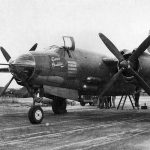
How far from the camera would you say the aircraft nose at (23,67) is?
12523mm

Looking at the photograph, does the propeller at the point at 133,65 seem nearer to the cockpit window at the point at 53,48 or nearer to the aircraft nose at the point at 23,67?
the cockpit window at the point at 53,48

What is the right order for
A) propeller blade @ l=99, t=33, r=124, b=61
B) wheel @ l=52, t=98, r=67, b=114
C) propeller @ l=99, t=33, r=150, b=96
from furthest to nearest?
wheel @ l=52, t=98, r=67, b=114 → propeller blade @ l=99, t=33, r=124, b=61 → propeller @ l=99, t=33, r=150, b=96

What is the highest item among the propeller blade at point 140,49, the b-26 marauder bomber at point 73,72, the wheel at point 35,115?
the propeller blade at point 140,49

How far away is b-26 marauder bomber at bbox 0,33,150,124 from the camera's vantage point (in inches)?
504

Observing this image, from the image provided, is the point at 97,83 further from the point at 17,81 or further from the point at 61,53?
the point at 17,81

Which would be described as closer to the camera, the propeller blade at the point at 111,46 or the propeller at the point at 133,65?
the propeller at the point at 133,65

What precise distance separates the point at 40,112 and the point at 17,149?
206 inches

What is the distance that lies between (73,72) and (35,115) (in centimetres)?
352

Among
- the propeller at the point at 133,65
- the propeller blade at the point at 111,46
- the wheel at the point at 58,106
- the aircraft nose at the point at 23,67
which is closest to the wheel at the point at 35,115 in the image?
the aircraft nose at the point at 23,67

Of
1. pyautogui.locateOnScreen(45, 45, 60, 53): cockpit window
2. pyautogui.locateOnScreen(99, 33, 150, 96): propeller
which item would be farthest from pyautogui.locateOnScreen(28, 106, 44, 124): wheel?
pyautogui.locateOnScreen(99, 33, 150, 96): propeller

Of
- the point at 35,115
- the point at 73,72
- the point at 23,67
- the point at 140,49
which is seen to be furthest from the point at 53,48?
the point at 140,49

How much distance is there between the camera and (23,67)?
41.1 ft

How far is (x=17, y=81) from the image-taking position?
1366 cm

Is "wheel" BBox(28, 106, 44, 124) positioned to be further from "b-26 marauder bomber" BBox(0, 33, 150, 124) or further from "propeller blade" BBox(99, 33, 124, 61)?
"propeller blade" BBox(99, 33, 124, 61)
